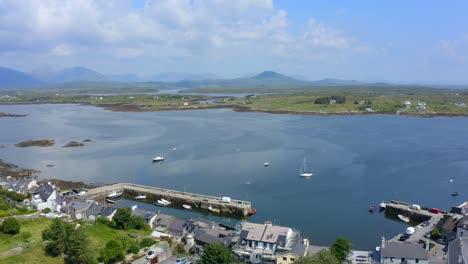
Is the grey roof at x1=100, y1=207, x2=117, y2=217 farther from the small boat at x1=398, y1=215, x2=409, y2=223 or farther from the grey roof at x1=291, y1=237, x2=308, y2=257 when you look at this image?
the small boat at x1=398, y1=215, x2=409, y2=223

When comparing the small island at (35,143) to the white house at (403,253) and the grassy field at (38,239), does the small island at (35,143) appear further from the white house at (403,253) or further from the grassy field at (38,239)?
the white house at (403,253)

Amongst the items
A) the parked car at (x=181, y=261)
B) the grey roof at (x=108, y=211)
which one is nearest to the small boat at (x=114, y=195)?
the grey roof at (x=108, y=211)

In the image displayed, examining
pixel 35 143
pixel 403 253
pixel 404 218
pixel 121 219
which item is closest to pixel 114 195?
pixel 121 219

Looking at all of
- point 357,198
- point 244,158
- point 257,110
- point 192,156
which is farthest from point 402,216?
point 257,110

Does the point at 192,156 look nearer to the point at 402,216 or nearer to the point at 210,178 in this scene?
the point at 210,178

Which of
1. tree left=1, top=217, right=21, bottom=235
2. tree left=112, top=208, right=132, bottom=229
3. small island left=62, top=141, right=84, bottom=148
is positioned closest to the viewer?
A: tree left=1, top=217, right=21, bottom=235

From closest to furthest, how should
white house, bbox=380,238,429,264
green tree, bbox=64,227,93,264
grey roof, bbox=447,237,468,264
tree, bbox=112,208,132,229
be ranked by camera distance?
grey roof, bbox=447,237,468,264, green tree, bbox=64,227,93,264, white house, bbox=380,238,429,264, tree, bbox=112,208,132,229

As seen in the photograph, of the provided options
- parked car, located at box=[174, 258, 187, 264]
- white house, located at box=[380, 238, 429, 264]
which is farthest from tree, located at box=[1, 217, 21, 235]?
white house, located at box=[380, 238, 429, 264]

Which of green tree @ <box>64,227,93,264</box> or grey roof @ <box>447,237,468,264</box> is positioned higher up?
grey roof @ <box>447,237,468,264</box>

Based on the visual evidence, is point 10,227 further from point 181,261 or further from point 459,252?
point 459,252
